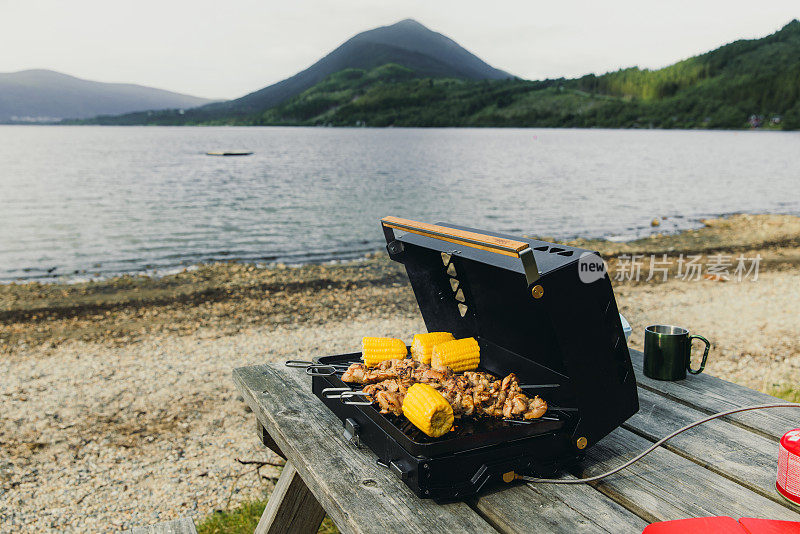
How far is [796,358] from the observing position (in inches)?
286

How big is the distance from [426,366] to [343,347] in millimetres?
5814

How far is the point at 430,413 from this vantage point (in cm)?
166

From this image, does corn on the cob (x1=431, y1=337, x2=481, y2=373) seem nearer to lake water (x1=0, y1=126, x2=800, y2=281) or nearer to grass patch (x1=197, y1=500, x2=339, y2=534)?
grass patch (x1=197, y1=500, x2=339, y2=534)

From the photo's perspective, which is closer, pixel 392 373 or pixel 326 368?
pixel 392 373

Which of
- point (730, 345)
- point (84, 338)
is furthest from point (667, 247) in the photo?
point (84, 338)

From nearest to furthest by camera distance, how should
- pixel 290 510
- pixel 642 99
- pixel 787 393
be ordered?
pixel 290 510 < pixel 787 393 < pixel 642 99

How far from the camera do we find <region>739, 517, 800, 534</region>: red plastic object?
154cm

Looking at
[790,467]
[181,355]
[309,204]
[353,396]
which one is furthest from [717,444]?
[309,204]

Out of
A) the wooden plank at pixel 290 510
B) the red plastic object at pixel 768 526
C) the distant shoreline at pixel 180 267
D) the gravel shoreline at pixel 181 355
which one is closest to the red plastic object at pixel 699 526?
the red plastic object at pixel 768 526

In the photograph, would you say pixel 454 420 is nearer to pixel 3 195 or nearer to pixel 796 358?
pixel 796 358

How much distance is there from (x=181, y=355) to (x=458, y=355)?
6393 mm

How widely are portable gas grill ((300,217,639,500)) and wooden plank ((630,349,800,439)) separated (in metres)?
0.70

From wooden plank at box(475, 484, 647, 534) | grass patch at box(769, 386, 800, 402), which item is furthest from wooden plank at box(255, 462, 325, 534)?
grass patch at box(769, 386, 800, 402)

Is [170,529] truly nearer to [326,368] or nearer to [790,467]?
[326,368]
